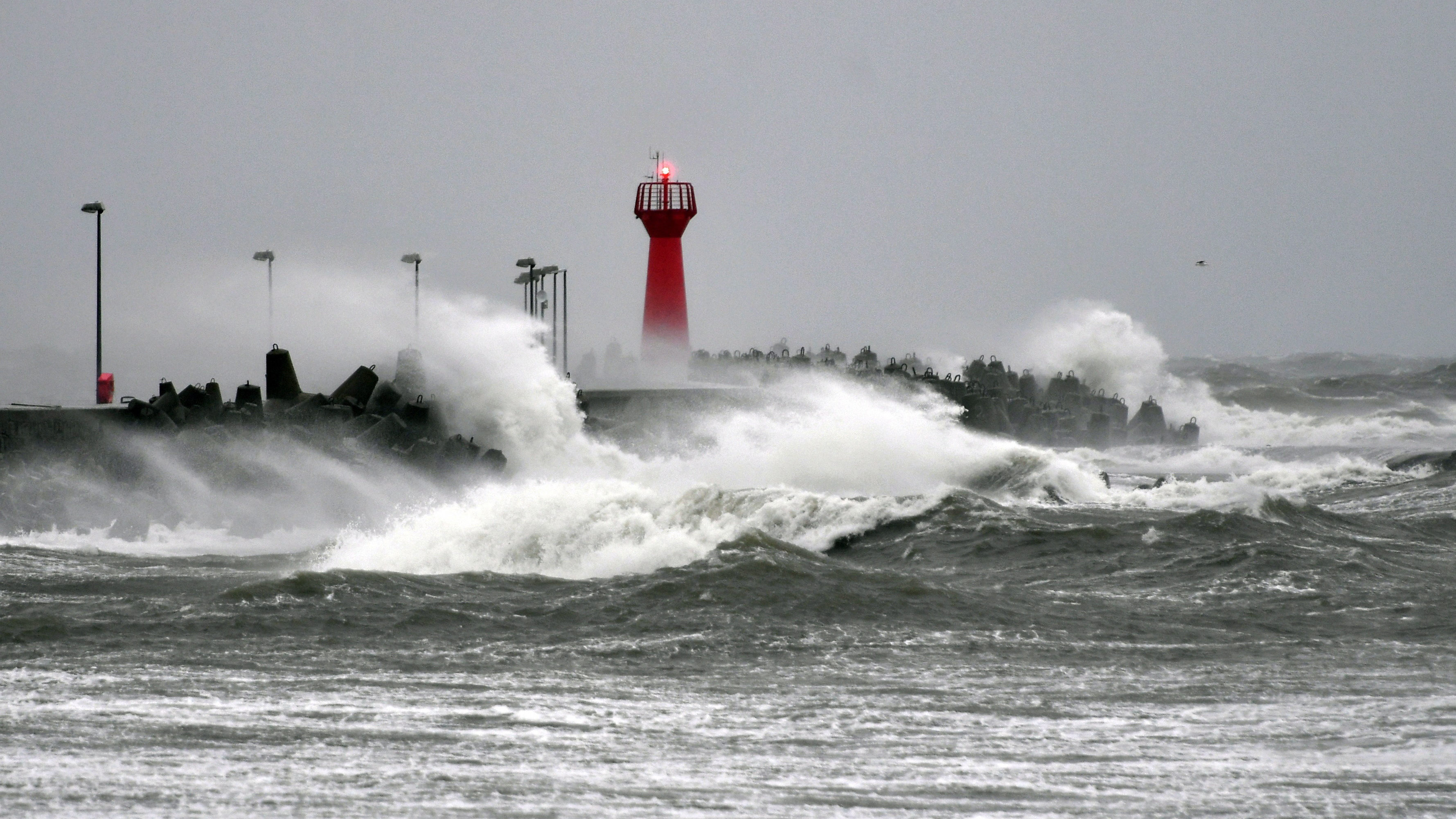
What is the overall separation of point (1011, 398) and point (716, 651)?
2817 cm

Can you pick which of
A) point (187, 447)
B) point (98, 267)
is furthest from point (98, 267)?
point (187, 447)

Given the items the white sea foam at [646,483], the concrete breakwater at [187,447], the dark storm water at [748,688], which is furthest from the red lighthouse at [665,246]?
the dark storm water at [748,688]

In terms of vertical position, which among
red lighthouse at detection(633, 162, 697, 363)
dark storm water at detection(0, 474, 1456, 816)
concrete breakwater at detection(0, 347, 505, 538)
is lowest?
dark storm water at detection(0, 474, 1456, 816)

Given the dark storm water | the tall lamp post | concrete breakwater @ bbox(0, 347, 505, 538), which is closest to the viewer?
the dark storm water

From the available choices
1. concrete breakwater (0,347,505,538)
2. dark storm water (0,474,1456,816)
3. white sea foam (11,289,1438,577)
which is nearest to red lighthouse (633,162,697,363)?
white sea foam (11,289,1438,577)

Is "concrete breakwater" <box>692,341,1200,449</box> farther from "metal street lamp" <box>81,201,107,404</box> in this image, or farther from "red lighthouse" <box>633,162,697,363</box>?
"metal street lamp" <box>81,201,107,404</box>

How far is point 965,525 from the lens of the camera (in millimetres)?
15086

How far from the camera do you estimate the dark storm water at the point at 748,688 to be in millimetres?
6359

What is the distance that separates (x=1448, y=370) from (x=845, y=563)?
56.7 m

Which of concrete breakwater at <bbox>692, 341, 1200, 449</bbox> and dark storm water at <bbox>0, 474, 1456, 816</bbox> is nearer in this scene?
dark storm water at <bbox>0, 474, 1456, 816</bbox>

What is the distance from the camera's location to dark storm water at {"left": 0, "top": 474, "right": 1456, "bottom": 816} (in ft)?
20.9

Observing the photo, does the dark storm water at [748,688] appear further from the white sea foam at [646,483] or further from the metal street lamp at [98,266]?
the metal street lamp at [98,266]

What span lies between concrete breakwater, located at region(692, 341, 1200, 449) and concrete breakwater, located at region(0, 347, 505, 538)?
13206 millimetres

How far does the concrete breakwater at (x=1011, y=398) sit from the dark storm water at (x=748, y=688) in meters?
19.7
